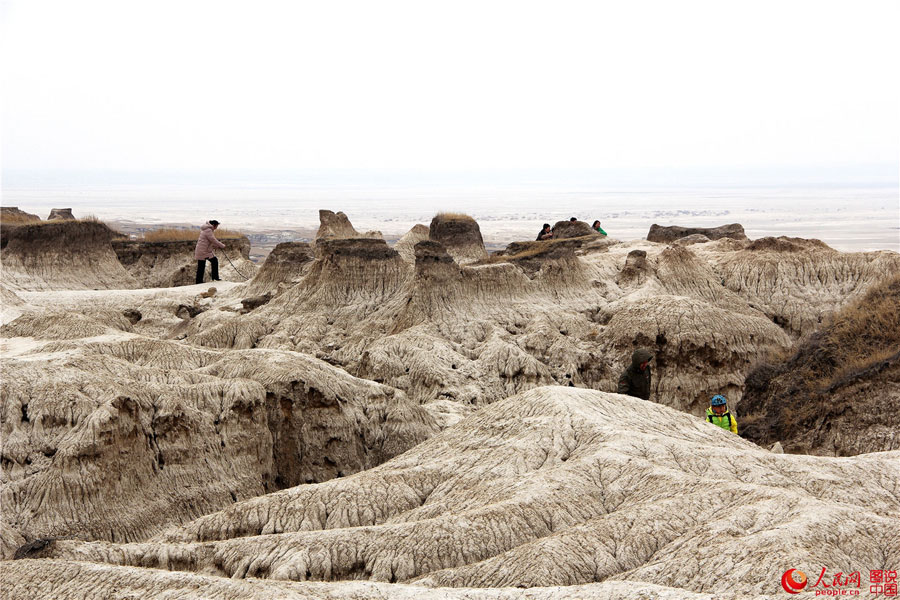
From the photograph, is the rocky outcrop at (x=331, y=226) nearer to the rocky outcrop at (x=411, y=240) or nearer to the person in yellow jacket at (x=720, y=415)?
the rocky outcrop at (x=411, y=240)

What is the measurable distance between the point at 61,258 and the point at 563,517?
26.1 metres

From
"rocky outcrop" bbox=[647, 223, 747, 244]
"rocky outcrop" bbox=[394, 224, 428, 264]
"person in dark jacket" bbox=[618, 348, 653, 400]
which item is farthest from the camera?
"rocky outcrop" bbox=[394, 224, 428, 264]

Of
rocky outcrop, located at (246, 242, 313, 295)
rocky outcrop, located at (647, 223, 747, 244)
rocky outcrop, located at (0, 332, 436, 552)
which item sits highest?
rocky outcrop, located at (647, 223, 747, 244)

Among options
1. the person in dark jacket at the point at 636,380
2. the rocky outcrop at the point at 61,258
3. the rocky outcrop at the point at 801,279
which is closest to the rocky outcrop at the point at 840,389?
the rocky outcrop at the point at 801,279

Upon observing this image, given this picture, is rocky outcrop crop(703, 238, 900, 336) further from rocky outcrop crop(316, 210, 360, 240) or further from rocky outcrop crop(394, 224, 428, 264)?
rocky outcrop crop(316, 210, 360, 240)

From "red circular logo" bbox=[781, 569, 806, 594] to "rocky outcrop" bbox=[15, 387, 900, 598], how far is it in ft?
0.36

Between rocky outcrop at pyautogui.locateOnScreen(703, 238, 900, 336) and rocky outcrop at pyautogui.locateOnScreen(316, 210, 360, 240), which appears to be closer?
rocky outcrop at pyautogui.locateOnScreen(703, 238, 900, 336)

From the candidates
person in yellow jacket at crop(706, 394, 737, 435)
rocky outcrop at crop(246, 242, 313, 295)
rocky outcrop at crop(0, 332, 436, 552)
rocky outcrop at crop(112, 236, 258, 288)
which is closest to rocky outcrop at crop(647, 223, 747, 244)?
rocky outcrop at crop(246, 242, 313, 295)

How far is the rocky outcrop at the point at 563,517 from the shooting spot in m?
8.08

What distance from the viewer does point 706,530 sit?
843cm

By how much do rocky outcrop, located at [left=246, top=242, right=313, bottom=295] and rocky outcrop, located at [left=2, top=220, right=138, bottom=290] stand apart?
22.8 ft

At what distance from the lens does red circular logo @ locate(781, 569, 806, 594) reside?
23.4 ft

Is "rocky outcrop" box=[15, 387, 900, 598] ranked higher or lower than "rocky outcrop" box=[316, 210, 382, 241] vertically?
lower

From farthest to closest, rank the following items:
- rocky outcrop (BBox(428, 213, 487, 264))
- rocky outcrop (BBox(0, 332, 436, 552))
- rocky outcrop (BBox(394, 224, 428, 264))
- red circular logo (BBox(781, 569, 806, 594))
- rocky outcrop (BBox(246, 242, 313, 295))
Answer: rocky outcrop (BBox(394, 224, 428, 264)) → rocky outcrop (BBox(428, 213, 487, 264)) → rocky outcrop (BBox(246, 242, 313, 295)) → rocky outcrop (BBox(0, 332, 436, 552)) → red circular logo (BBox(781, 569, 806, 594))
